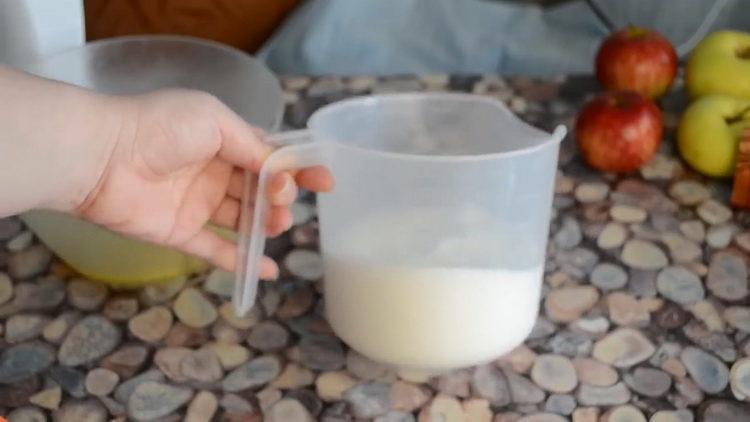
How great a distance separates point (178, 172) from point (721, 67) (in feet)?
1.70

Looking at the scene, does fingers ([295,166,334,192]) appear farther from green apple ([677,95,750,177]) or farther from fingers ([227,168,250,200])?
green apple ([677,95,750,177])

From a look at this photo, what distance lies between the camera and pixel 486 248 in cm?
58

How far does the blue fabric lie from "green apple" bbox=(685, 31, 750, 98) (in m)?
0.13

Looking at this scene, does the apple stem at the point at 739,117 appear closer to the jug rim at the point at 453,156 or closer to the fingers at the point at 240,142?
the jug rim at the point at 453,156

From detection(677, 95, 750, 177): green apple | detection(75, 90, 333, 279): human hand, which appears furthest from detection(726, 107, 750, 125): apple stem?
detection(75, 90, 333, 279): human hand

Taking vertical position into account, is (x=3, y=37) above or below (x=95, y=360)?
above

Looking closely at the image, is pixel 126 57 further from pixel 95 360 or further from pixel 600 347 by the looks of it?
pixel 600 347

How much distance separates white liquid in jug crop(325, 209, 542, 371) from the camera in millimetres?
575

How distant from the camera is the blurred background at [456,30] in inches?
41.5

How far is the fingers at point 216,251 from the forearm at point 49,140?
10 cm

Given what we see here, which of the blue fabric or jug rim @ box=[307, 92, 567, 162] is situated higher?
jug rim @ box=[307, 92, 567, 162]

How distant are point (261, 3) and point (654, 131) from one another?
0.47 m

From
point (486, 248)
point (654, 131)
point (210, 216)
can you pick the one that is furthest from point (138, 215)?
point (654, 131)

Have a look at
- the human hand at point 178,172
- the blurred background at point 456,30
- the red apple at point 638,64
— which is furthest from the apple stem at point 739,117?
the human hand at point 178,172
